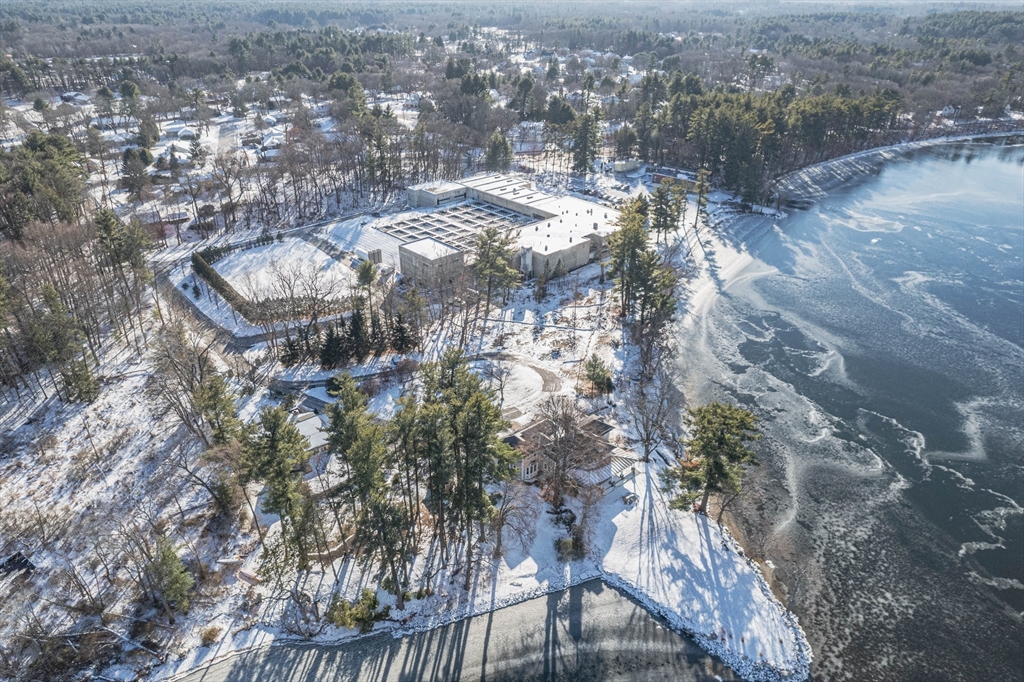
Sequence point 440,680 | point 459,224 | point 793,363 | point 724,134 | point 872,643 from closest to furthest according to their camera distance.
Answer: point 440,680, point 872,643, point 793,363, point 459,224, point 724,134

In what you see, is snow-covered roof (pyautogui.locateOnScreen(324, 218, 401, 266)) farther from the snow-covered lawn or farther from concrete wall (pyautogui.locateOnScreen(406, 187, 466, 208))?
the snow-covered lawn

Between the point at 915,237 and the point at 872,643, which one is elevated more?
the point at 915,237

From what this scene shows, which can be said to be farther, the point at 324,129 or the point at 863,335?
the point at 324,129

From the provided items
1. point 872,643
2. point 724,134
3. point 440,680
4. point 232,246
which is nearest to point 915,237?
point 724,134

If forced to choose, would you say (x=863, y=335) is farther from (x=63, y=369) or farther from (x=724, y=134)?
(x=63, y=369)

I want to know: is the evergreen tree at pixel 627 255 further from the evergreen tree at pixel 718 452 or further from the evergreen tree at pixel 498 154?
the evergreen tree at pixel 498 154

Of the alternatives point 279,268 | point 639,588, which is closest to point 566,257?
point 279,268
